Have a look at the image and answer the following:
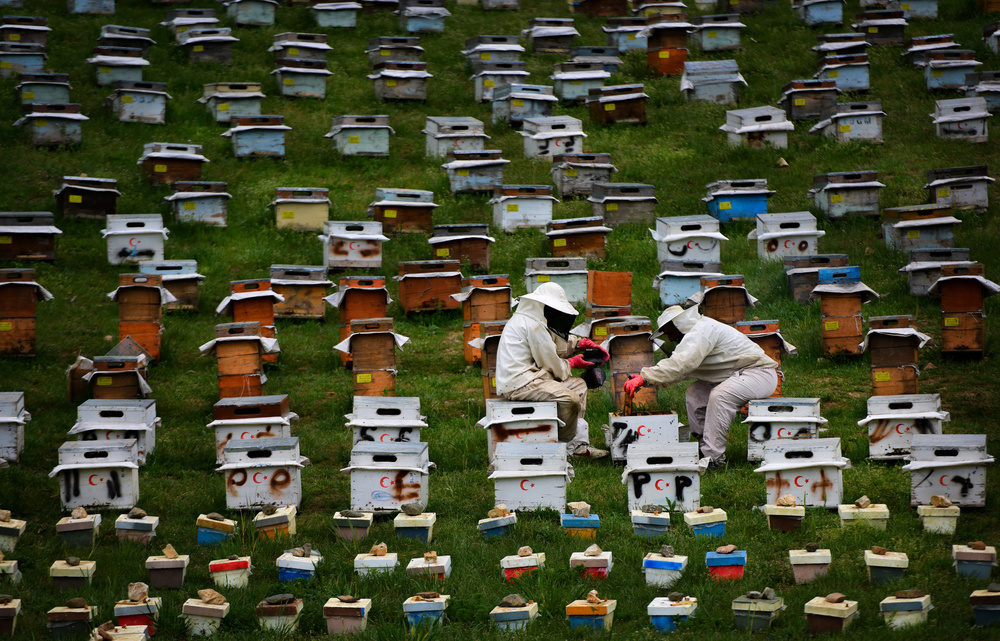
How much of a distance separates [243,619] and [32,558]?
5.87 feet

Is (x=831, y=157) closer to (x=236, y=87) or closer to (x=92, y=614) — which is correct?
(x=236, y=87)

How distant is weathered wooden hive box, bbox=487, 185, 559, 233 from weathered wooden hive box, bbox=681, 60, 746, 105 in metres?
5.44

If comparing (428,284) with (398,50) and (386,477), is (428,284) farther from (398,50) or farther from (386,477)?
(398,50)

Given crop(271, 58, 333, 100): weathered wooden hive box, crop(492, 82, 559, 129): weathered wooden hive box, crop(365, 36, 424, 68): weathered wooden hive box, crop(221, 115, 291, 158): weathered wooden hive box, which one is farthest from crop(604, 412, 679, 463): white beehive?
crop(365, 36, 424, 68): weathered wooden hive box

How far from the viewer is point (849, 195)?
13.0m

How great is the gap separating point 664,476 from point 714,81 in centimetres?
1211

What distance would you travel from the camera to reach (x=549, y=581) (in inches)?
227

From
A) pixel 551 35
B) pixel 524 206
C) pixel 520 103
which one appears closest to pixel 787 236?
pixel 524 206

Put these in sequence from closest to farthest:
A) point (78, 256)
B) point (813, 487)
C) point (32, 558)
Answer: point (32, 558), point (813, 487), point (78, 256)

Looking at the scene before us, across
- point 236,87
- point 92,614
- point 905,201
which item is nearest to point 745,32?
point 905,201

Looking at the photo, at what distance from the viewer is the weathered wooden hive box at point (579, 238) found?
490 inches

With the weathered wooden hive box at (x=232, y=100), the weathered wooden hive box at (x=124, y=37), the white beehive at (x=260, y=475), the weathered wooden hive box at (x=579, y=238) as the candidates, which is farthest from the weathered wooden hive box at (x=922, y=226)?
the weathered wooden hive box at (x=124, y=37)

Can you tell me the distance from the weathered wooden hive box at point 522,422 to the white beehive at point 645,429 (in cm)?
53

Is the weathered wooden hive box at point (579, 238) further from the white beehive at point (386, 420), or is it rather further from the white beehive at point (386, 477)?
the white beehive at point (386, 477)
